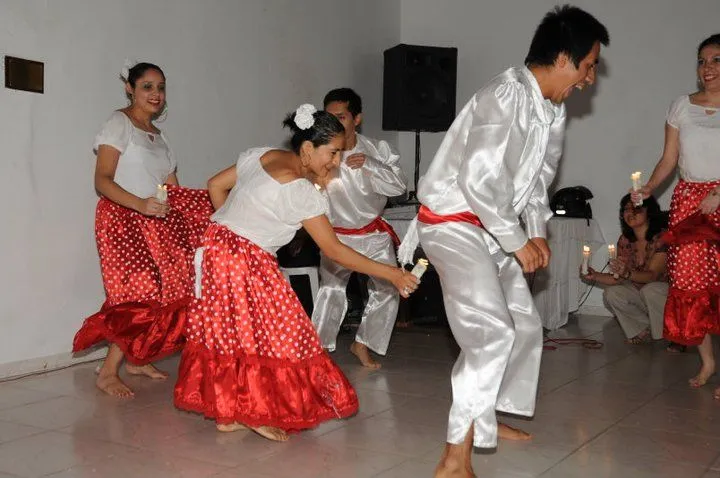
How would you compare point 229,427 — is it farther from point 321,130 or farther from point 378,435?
point 321,130

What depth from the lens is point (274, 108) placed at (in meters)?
5.88

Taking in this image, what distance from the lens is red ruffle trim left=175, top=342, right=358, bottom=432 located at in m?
3.05

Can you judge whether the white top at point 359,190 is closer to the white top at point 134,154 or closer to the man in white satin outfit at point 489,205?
the white top at point 134,154

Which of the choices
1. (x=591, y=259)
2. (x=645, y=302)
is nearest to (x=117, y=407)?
(x=645, y=302)

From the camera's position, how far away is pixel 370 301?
4.57 m

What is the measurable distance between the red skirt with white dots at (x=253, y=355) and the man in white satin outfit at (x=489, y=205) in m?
0.64

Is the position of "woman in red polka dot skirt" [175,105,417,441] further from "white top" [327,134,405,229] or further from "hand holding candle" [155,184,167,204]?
"white top" [327,134,405,229]

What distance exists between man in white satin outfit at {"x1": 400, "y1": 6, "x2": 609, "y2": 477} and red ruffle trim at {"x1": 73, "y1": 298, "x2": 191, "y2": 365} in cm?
157

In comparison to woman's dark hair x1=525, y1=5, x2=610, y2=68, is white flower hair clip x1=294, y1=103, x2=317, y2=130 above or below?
below

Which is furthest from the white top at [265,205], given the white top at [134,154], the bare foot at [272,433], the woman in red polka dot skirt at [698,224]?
the woman in red polka dot skirt at [698,224]

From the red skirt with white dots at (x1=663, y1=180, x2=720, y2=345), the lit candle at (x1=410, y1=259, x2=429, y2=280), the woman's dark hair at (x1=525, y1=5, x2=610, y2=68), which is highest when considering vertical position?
the woman's dark hair at (x1=525, y1=5, x2=610, y2=68)

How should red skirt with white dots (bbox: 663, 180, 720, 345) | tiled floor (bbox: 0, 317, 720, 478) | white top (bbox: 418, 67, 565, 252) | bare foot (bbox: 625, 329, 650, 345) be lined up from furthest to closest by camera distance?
bare foot (bbox: 625, 329, 650, 345), red skirt with white dots (bbox: 663, 180, 720, 345), tiled floor (bbox: 0, 317, 720, 478), white top (bbox: 418, 67, 565, 252)

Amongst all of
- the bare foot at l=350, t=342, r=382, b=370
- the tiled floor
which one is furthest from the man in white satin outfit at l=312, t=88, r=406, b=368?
the tiled floor

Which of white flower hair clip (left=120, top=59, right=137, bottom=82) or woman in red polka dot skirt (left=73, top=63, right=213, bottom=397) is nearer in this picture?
woman in red polka dot skirt (left=73, top=63, right=213, bottom=397)
